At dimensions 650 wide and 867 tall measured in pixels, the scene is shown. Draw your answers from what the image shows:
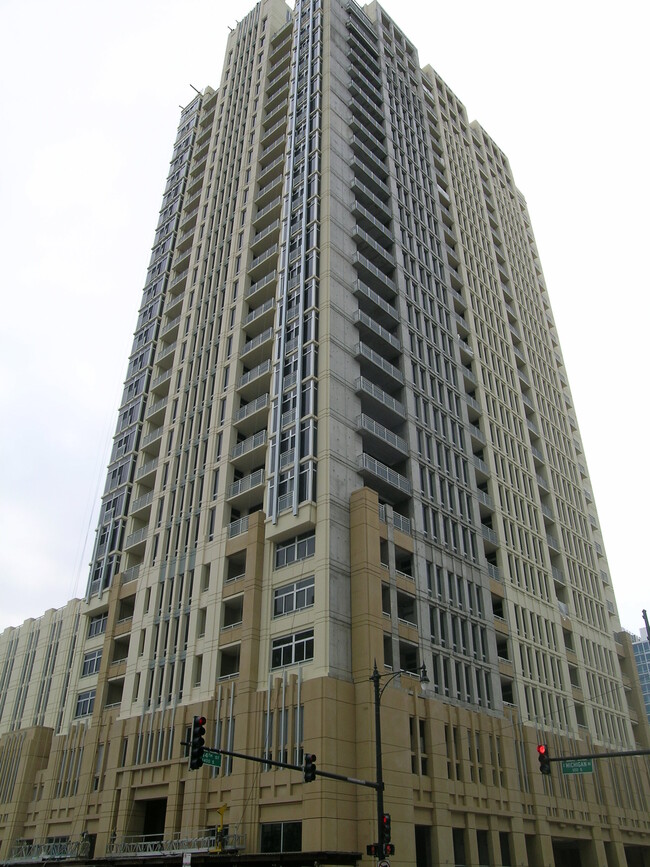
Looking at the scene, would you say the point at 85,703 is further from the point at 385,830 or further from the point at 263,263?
the point at 263,263

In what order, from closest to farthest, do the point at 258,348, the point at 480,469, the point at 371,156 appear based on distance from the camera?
the point at 258,348
the point at 480,469
the point at 371,156

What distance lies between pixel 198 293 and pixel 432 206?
26.0m

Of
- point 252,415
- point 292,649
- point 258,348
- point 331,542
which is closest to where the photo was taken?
point 292,649

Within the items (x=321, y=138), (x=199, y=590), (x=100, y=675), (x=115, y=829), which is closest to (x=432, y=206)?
(x=321, y=138)

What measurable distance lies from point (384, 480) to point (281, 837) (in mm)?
22011

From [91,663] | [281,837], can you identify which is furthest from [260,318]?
[281,837]

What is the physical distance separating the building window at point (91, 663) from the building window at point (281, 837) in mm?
23626

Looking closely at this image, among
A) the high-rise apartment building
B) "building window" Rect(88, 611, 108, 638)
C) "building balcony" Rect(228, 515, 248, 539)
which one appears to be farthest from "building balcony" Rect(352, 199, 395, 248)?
"building window" Rect(88, 611, 108, 638)

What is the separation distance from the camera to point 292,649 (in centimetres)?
4291

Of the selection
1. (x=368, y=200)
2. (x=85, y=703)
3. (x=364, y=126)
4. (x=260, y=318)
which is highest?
(x=364, y=126)

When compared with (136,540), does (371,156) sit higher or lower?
higher

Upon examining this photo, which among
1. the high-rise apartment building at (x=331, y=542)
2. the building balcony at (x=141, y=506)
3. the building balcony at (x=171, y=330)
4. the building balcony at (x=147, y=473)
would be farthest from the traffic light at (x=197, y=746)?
the building balcony at (x=171, y=330)

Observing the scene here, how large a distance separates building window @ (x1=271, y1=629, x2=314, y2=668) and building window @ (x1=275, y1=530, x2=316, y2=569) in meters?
4.67

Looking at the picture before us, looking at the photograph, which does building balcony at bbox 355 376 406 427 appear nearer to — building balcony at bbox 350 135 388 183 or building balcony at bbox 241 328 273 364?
building balcony at bbox 241 328 273 364
